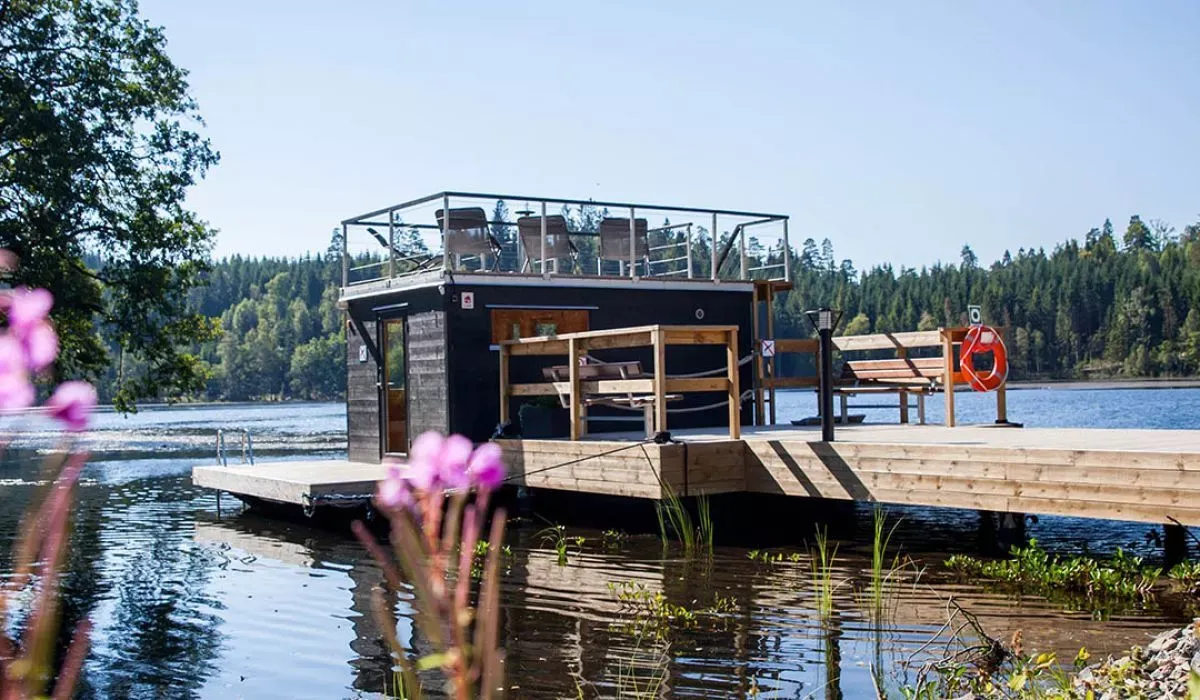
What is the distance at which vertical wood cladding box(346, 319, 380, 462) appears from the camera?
15406 mm

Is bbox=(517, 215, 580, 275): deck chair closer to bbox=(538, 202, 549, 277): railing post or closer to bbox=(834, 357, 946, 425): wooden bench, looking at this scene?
bbox=(538, 202, 549, 277): railing post

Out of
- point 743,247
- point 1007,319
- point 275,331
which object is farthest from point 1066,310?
point 743,247

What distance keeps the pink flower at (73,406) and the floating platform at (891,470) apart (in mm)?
8158

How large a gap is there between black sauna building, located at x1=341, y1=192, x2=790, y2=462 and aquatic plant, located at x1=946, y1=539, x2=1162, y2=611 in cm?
525

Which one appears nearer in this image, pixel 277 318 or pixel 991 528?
pixel 991 528

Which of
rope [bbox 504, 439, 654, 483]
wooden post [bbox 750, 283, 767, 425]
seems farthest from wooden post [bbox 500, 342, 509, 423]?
wooden post [bbox 750, 283, 767, 425]

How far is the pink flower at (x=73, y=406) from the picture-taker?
0.91 metres

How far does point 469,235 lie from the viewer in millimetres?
14586

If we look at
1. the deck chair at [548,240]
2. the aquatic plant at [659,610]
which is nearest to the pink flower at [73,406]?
the aquatic plant at [659,610]

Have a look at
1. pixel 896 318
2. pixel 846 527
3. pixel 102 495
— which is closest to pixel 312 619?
pixel 846 527

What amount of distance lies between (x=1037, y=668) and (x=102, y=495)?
1853 centimetres

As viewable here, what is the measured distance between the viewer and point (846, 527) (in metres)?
12.2

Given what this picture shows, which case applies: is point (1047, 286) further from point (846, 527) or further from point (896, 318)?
point (846, 527)

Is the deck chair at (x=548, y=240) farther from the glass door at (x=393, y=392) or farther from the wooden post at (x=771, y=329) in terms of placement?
the wooden post at (x=771, y=329)
